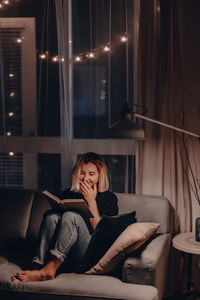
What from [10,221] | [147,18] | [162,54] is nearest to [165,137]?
[162,54]

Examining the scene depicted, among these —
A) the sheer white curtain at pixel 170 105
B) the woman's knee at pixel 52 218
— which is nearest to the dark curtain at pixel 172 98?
the sheer white curtain at pixel 170 105

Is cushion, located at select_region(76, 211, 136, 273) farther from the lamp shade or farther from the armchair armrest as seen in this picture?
the lamp shade

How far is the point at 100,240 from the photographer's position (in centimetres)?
234

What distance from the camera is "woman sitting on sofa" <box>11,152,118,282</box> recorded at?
2.31 meters

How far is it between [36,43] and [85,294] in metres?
2.07

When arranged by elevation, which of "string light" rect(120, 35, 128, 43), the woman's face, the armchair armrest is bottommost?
the armchair armrest

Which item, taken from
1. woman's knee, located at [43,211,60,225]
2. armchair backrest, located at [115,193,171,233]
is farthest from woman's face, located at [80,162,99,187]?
woman's knee, located at [43,211,60,225]

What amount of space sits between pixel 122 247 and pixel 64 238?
0.36 m

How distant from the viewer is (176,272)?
3016 millimetres

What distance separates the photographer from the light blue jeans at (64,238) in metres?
2.34

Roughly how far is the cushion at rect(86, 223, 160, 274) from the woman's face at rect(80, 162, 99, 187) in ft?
1.73

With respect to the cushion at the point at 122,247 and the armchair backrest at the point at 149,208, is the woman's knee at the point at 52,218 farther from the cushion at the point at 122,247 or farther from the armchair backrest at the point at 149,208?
the armchair backrest at the point at 149,208

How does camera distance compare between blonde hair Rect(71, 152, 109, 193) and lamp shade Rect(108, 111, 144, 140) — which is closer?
lamp shade Rect(108, 111, 144, 140)

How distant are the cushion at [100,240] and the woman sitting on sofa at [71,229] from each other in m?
0.06
